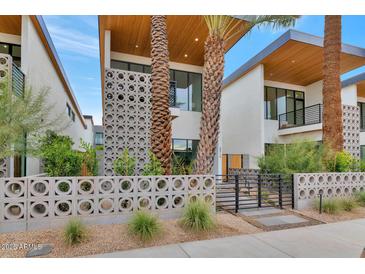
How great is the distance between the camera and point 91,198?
17.9 ft

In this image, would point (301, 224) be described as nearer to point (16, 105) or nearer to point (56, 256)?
point (56, 256)

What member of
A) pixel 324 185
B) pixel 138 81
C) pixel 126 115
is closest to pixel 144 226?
pixel 126 115

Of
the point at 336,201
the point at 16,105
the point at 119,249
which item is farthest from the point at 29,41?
the point at 336,201

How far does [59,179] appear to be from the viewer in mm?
5270

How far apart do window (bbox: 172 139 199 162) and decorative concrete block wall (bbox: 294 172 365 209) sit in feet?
21.0

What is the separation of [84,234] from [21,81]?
5601mm

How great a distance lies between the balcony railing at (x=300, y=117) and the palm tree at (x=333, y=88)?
638 centimetres

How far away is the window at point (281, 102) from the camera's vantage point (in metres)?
16.2

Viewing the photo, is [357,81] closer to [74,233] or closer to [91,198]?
[91,198]

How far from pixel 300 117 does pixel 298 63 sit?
466 cm

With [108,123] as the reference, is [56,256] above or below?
below

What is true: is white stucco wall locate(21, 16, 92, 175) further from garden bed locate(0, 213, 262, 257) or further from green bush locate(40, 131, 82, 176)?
garden bed locate(0, 213, 262, 257)

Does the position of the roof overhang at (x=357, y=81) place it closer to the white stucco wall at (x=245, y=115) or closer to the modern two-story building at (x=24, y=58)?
the white stucco wall at (x=245, y=115)

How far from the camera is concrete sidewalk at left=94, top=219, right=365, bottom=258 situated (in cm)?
425
